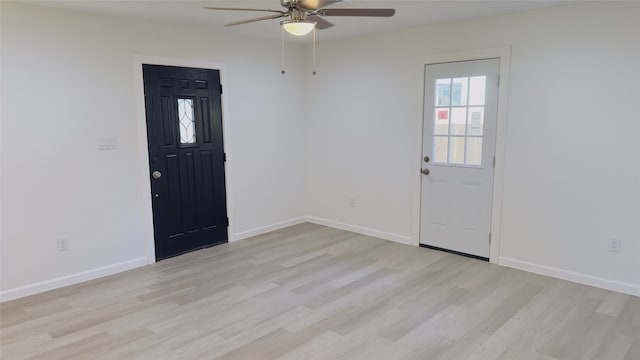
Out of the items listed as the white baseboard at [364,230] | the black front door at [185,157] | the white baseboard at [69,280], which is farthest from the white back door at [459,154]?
the white baseboard at [69,280]

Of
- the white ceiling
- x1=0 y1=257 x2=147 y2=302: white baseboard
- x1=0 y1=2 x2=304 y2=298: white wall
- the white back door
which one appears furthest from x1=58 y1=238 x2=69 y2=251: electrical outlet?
the white back door

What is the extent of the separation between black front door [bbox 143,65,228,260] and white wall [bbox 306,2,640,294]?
1.99 m

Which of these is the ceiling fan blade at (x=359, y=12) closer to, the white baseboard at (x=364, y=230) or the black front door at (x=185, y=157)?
the black front door at (x=185, y=157)

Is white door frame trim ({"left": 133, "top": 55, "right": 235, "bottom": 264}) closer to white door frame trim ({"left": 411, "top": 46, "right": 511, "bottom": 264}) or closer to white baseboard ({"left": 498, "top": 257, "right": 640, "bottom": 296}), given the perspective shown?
white door frame trim ({"left": 411, "top": 46, "right": 511, "bottom": 264})

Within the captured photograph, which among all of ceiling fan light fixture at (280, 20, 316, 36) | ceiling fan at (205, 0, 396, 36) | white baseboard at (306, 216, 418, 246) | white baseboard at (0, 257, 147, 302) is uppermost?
ceiling fan at (205, 0, 396, 36)

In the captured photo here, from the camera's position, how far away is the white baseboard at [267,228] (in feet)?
17.5

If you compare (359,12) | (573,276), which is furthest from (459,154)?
(359,12)

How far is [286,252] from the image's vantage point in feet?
15.8

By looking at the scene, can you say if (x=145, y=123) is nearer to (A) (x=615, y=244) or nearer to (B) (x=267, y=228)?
(B) (x=267, y=228)

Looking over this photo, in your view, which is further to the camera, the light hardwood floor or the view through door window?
the view through door window

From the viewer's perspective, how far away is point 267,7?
363 centimetres

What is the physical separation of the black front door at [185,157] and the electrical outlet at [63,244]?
84 centimetres

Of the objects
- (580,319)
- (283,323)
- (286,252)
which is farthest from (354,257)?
(580,319)

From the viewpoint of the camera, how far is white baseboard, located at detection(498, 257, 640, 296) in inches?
143
